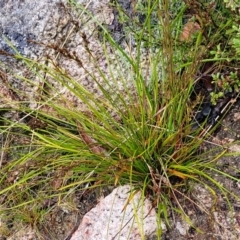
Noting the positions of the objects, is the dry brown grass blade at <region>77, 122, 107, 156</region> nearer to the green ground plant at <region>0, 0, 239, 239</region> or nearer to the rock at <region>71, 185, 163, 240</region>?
the green ground plant at <region>0, 0, 239, 239</region>

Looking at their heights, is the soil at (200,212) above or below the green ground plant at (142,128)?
below

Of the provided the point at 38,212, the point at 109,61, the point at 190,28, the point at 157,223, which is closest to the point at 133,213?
the point at 157,223

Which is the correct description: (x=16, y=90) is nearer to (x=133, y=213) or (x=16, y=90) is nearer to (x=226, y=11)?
(x=133, y=213)

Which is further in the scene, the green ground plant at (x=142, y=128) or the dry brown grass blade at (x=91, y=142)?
the dry brown grass blade at (x=91, y=142)

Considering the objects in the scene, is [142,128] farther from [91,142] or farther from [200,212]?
[200,212]

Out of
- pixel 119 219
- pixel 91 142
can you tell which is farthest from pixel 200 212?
pixel 91 142

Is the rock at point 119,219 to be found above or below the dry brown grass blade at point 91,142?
below

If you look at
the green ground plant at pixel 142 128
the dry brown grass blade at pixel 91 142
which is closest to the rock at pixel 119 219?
the green ground plant at pixel 142 128

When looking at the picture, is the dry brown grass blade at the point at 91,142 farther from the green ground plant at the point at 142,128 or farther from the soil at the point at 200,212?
the soil at the point at 200,212

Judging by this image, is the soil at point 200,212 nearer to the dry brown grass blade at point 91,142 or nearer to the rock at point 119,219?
the rock at point 119,219
